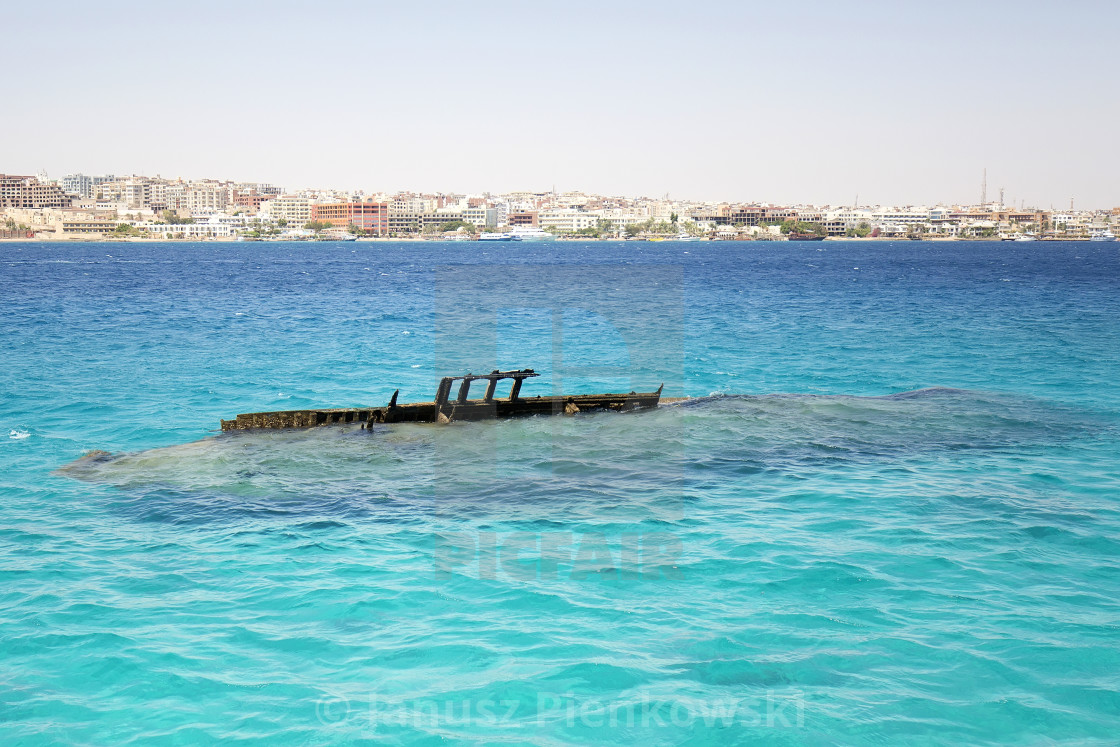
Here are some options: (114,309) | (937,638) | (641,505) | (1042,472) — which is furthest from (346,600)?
(114,309)

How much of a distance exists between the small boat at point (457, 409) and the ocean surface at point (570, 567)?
1.77 ft

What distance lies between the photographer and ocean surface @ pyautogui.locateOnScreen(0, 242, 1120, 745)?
9977 mm

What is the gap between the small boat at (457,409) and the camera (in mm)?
22125

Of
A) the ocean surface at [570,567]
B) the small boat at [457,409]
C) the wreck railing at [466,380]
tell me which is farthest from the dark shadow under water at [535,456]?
the wreck railing at [466,380]

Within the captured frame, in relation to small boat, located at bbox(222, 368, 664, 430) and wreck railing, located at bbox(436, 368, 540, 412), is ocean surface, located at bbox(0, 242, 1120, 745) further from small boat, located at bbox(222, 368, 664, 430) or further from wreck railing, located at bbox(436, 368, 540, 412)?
wreck railing, located at bbox(436, 368, 540, 412)

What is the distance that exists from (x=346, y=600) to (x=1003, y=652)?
9052mm

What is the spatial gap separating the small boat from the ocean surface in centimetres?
54

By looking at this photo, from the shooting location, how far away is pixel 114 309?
6200 centimetres

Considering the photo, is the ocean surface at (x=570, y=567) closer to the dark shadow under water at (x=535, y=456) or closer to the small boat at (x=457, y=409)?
the dark shadow under water at (x=535, y=456)

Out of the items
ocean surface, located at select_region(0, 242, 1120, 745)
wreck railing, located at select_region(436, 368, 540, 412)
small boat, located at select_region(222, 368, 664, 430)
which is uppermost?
wreck railing, located at select_region(436, 368, 540, 412)

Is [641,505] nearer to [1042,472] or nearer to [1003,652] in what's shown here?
[1003,652]

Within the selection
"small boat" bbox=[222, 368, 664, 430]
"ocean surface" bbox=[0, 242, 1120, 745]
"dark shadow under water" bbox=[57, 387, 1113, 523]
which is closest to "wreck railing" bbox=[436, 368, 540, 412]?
"small boat" bbox=[222, 368, 664, 430]

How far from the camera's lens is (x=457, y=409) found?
23.0 metres

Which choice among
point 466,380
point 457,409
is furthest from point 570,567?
point 457,409
